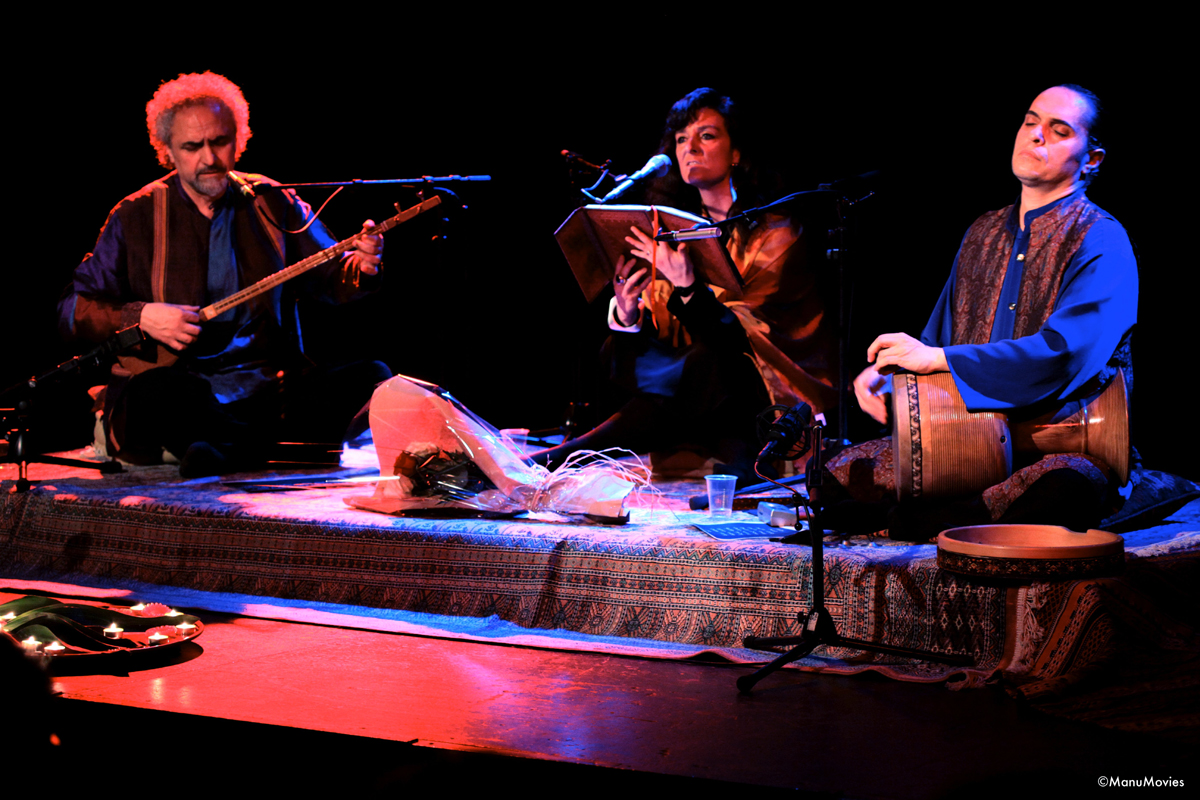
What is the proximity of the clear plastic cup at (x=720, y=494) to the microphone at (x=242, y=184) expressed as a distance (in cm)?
281

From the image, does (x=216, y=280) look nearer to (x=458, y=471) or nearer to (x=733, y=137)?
(x=458, y=471)

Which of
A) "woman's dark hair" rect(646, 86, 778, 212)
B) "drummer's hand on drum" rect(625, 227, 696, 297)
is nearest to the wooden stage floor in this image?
"drummer's hand on drum" rect(625, 227, 696, 297)

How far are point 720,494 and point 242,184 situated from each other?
2.92m

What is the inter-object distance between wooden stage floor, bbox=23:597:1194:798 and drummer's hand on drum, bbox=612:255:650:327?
1910mm

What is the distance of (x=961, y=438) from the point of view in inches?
117

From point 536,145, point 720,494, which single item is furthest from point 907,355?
point 536,145

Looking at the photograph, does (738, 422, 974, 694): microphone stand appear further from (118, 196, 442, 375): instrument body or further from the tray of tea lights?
(118, 196, 442, 375): instrument body

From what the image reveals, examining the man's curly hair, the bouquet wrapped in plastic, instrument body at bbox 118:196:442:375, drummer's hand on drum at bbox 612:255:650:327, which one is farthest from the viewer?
the man's curly hair

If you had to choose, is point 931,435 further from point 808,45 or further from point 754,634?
point 808,45

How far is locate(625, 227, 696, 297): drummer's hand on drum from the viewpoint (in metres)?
3.96

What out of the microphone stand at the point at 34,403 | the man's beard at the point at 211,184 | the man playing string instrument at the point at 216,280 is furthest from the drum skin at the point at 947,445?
the man's beard at the point at 211,184

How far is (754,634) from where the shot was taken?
2.76m

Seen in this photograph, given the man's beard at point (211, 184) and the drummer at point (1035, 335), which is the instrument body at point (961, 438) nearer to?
the drummer at point (1035, 335)

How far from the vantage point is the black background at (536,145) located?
4.00 m
